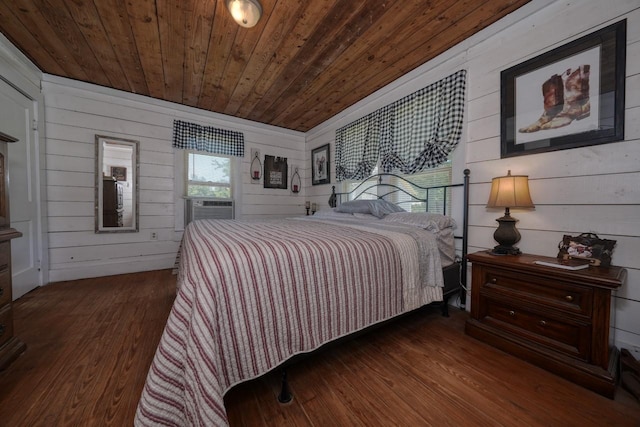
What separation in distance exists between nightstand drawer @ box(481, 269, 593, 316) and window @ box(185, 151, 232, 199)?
3497 millimetres

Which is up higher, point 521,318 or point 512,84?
point 512,84

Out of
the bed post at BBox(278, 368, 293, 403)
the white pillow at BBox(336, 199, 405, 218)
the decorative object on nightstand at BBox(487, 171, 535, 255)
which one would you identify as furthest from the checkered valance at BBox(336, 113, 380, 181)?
the bed post at BBox(278, 368, 293, 403)

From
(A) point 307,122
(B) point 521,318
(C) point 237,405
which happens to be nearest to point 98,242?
(C) point 237,405

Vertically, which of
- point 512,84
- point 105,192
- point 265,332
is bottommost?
point 265,332

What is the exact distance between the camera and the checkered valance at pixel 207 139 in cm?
327

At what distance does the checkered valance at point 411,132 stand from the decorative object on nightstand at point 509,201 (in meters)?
0.65

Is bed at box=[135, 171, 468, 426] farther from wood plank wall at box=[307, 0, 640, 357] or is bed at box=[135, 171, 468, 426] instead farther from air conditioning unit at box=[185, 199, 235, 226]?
air conditioning unit at box=[185, 199, 235, 226]

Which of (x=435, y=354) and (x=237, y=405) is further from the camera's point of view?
(x=435, y=354)

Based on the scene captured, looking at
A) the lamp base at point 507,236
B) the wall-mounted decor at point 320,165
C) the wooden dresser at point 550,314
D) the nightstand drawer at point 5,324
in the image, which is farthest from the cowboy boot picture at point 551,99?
the nightstand drawer at point 5,324

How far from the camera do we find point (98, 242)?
288 cm

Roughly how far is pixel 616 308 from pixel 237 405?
2169mm

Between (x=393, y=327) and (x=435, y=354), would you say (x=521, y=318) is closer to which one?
(x=435, y=354)

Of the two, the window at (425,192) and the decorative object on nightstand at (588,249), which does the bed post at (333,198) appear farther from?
the decorative object on nightstand at (588,249)

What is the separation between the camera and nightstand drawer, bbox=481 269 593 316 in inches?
46.0
